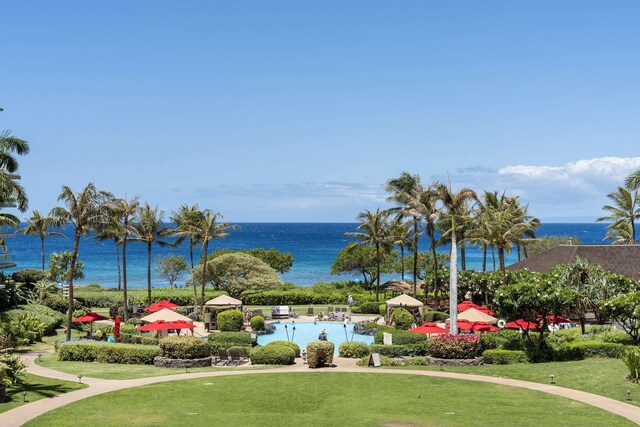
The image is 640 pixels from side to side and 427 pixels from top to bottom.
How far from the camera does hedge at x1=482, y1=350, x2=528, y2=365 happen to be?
105ft

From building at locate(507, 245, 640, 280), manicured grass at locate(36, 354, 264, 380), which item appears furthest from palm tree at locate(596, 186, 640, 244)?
manicured grass at locate(36, 354, 264, 380)

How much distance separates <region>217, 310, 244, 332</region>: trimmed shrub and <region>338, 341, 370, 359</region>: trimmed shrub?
1219 cm

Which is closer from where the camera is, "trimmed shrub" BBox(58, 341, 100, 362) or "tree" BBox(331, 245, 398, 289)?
"trimmed shrub" BBox(58, 341, 100, 362)

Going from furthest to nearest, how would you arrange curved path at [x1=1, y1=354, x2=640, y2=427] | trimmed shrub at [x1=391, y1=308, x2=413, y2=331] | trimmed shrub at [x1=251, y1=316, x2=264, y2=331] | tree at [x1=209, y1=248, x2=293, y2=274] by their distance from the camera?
tree at [x1=209, y1=248, x2=293, y2=274] → trimmed shrub at [x1=251, y1=316, x2=264, y2=331] → trimmed shrub at [x1=391, y1=308, x2=413, y2=331] → curved path at [x1=1, y1=354, x2=640, y2=427]

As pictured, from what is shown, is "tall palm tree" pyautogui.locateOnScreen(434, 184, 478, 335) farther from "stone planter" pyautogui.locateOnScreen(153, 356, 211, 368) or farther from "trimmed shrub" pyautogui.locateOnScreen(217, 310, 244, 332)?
"trimmed shrub" pyautogui.locateOnScreen(217, 310, 244, 332)

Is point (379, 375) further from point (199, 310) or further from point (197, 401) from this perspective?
point (199, 310)

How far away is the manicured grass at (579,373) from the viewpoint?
25.6 meters

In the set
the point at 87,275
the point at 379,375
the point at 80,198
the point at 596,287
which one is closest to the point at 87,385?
the point at 379,375

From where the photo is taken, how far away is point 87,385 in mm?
27266

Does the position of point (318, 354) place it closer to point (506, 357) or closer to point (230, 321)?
point (506, 357)

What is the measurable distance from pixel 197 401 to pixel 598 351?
19.5 m

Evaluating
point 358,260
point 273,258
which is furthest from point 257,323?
point 273,258

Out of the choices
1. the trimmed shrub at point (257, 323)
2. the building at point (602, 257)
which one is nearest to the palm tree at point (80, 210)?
the trimmed shrub at point (257, 323)

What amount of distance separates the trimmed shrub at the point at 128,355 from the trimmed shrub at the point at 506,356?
54.0 ft
